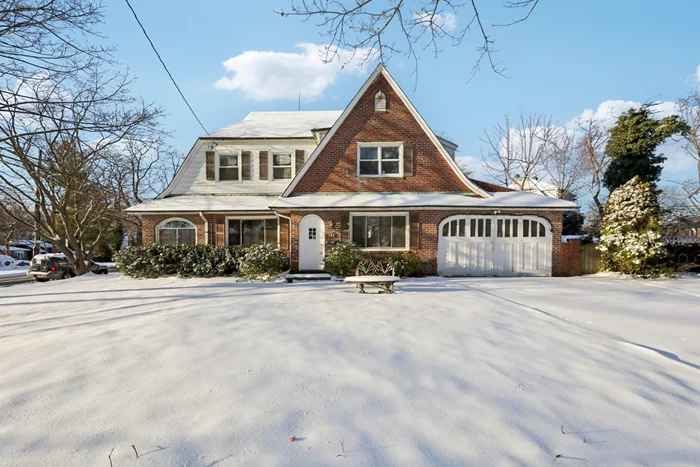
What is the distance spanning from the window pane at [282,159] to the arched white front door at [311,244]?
12.9 ft

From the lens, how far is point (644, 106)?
16406mm

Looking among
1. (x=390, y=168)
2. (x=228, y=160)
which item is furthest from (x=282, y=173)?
(x=390, y=168)

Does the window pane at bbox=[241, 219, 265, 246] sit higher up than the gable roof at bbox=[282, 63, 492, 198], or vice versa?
the gable roof at bbox=[282, 63, 492, 198]

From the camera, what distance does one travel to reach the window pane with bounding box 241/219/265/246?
1513 centimetres

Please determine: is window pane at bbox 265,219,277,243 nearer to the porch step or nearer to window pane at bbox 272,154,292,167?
window pane at bbox 272,154,292,167

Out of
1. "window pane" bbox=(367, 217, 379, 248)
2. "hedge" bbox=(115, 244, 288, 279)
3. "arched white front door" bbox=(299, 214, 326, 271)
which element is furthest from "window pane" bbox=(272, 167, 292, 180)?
"window pane" bbox=(367, 217, 379, 248)

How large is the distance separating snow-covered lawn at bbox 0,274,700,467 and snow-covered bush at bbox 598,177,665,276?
6.49 m

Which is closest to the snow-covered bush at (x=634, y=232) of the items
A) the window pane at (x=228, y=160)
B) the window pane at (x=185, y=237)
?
the window pane at (x=228, y=160)

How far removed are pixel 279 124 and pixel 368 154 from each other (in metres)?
6.22

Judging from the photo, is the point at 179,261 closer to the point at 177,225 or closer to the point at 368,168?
the point at 177,225

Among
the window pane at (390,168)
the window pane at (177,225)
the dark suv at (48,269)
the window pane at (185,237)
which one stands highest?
the window pane at (390,168)

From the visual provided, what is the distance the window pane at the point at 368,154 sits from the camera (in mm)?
13742

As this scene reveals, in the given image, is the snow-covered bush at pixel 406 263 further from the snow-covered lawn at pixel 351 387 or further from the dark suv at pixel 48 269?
the dark suv at pixel 48 269

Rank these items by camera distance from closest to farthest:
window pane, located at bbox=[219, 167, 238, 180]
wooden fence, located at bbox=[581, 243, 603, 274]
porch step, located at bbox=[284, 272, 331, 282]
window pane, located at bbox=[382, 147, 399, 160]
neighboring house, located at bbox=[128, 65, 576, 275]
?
porch step, located at bbox=[284, 272, 331, 282], neighboring house, located at bbox=[128, 65, 576, 275], window pane, located at bbox=[382, 147, 399, 160], wooden fence, located at bbox=[581, 243, 603, 274], window pane, located at bbox=[219, 167, 238, 180]
